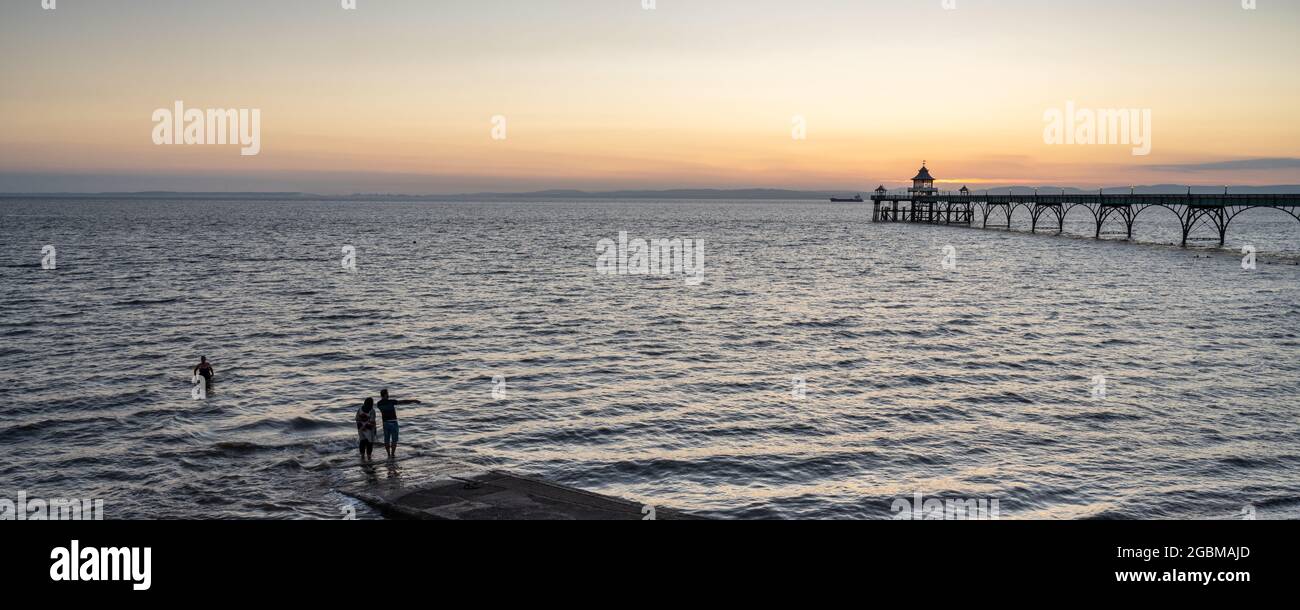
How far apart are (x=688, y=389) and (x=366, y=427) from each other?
12.0 m

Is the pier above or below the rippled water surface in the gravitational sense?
above

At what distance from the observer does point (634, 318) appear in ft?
150

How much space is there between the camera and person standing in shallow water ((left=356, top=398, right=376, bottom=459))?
2000 cm

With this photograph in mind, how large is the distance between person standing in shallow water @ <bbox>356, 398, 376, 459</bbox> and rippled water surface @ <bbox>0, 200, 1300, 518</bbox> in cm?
67

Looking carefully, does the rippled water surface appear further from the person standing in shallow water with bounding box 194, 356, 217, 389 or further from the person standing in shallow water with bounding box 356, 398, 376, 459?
the person standing in shallow water with bounding box 194, 356, 217, 389

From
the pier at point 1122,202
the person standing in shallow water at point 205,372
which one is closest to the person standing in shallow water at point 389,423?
the person standing in shallow water at point 205,372

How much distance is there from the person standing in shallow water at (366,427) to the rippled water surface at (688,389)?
671 millimetres

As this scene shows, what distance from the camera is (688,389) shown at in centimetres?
2930

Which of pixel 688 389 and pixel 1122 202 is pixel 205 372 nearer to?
pixel 688 389

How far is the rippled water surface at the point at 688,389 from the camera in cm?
1955
